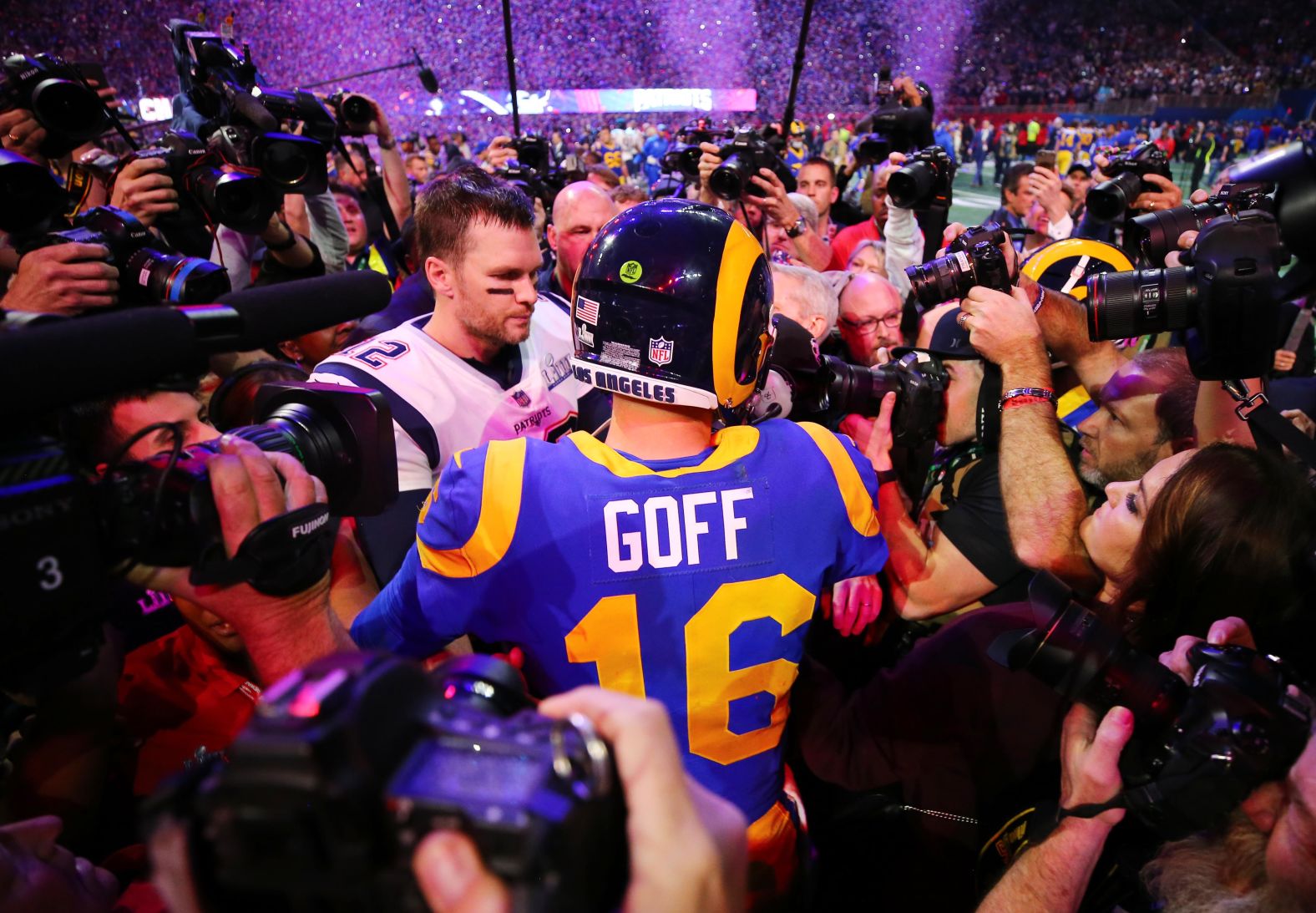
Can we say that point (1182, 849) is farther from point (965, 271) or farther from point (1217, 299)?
point (965, 271)

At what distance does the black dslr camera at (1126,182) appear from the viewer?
12.3ft

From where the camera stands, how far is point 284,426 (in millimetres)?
1305

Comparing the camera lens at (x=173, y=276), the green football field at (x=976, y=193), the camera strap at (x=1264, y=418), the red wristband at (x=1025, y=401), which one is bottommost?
the green football field at (x=976, y=193)

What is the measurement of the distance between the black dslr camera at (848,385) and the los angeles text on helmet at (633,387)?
0.87m

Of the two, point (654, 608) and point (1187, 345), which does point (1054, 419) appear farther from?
point (654, 608)

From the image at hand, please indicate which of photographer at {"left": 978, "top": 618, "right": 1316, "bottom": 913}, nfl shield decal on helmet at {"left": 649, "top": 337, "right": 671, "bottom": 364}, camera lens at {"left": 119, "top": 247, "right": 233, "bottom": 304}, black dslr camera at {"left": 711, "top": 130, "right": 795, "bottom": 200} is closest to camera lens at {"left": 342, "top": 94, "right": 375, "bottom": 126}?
black dslr camera at {"left": 711, "top": 130, "right": 795, "bottom": 200}

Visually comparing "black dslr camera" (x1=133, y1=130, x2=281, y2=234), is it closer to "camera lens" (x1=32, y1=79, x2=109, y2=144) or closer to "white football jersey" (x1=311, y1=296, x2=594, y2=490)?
"camera lens" (x1=32, y1=79, x2=109, y2=144)

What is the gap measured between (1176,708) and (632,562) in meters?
0.93

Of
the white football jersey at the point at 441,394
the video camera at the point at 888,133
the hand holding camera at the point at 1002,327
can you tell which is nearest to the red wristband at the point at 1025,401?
the hand holding camera at the point at 1002,327

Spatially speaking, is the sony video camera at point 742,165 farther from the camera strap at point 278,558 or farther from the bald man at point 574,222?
the camera strap at point 278,558

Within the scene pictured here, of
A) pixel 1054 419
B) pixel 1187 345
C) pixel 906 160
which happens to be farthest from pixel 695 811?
pixel 906 160

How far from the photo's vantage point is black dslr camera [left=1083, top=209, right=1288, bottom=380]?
6.08 ft

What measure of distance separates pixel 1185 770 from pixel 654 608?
0.88m

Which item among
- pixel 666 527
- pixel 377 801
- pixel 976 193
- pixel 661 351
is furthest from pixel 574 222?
pixel 976 193
